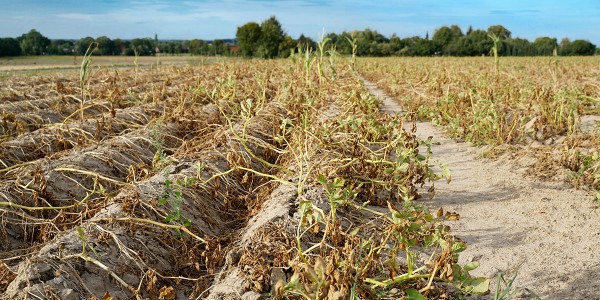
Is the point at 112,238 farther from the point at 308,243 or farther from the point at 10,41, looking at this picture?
the point at 10,41

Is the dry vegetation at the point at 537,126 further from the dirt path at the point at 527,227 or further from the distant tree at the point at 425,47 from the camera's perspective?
the distant tree at the point at 425,47

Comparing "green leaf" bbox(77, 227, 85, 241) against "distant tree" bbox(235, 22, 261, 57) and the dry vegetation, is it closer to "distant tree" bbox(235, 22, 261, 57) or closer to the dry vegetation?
the dry vegetation

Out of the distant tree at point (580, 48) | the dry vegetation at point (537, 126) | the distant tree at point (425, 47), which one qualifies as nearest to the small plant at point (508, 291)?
the dry vegetation at point (537, 126)

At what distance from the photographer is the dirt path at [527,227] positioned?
2977 millimetres

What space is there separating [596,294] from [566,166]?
2.56m

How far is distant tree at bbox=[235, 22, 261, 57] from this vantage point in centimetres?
4472

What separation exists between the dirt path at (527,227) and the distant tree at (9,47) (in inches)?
2148

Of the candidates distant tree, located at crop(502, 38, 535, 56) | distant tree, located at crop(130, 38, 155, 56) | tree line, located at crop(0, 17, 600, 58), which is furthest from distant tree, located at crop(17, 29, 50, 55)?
distant tree, located at crop(502, 38, 535, 56)

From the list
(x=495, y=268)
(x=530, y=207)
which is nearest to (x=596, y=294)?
(x=495, y=268)

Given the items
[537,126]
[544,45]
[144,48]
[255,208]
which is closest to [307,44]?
[537,126]

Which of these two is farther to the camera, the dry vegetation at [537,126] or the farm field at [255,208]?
the dry vegetation at [537,126]

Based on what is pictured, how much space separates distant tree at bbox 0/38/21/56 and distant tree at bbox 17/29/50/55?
537 mm

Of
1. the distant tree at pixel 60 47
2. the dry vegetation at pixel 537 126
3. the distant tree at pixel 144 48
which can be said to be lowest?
the dry vegetation at pixel 537 126

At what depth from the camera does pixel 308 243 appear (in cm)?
316
